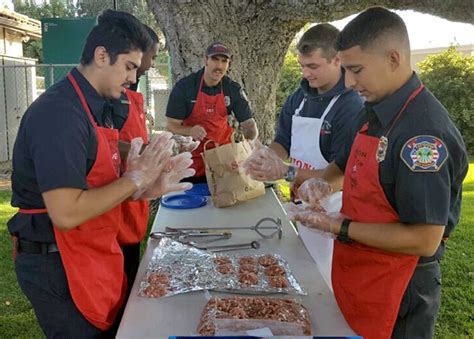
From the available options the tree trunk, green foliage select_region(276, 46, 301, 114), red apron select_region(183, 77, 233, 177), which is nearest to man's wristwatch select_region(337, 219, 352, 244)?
red apron select_region(183, 77, 233, 177)

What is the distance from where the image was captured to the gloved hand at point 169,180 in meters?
1.88

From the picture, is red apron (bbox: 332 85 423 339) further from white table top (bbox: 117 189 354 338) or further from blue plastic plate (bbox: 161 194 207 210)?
blue plastic plate (bbox: 161 194 207 210)

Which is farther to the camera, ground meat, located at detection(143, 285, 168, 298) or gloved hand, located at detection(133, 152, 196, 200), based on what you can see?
gloved hand, located at detection(133, 152, 196, 200)

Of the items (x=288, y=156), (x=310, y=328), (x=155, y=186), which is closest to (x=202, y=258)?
(x=155, y=186)

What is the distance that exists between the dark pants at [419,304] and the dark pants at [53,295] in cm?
96

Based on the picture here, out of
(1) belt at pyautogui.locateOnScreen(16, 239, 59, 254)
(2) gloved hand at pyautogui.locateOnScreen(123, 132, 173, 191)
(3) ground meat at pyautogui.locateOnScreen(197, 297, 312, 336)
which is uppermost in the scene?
(2) gloved hand at pyautogui.locateOnScreen(123, 132, 173, 191)

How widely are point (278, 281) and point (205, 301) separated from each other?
272mm

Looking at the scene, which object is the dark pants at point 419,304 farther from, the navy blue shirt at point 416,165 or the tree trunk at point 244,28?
the tree trunk at point 244,28

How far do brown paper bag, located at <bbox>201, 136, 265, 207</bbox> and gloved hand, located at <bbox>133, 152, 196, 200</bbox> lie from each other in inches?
28.5

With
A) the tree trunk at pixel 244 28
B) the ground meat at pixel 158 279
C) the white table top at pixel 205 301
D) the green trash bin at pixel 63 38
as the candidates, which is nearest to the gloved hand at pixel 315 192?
the white table top at pixel 205 301

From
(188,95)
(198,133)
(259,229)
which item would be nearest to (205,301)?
(259,229)

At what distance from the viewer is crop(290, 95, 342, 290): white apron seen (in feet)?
7.00

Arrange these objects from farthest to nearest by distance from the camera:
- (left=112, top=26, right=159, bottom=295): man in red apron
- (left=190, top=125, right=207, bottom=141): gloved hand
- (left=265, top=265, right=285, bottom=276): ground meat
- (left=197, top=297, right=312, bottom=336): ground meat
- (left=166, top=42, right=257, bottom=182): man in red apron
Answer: (left=166, top=42, right=257, bottom=182): man in red apron
(left=190, top=125, right=207, bottom=141): gloved hand
(left=112, top=26, right=159, bottom=295): man in red apron
(left=265, top=265, right=285, bottom=276): ground meat
(left=197, top=297, right=312, bottom=336): ground meat

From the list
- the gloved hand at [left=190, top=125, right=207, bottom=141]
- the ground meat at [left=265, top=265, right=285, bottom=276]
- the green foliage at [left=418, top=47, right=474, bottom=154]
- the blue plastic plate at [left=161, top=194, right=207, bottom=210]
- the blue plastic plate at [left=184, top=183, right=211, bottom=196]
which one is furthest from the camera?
the green foliage at [left=418, top=47, right=474, bottom=154]
